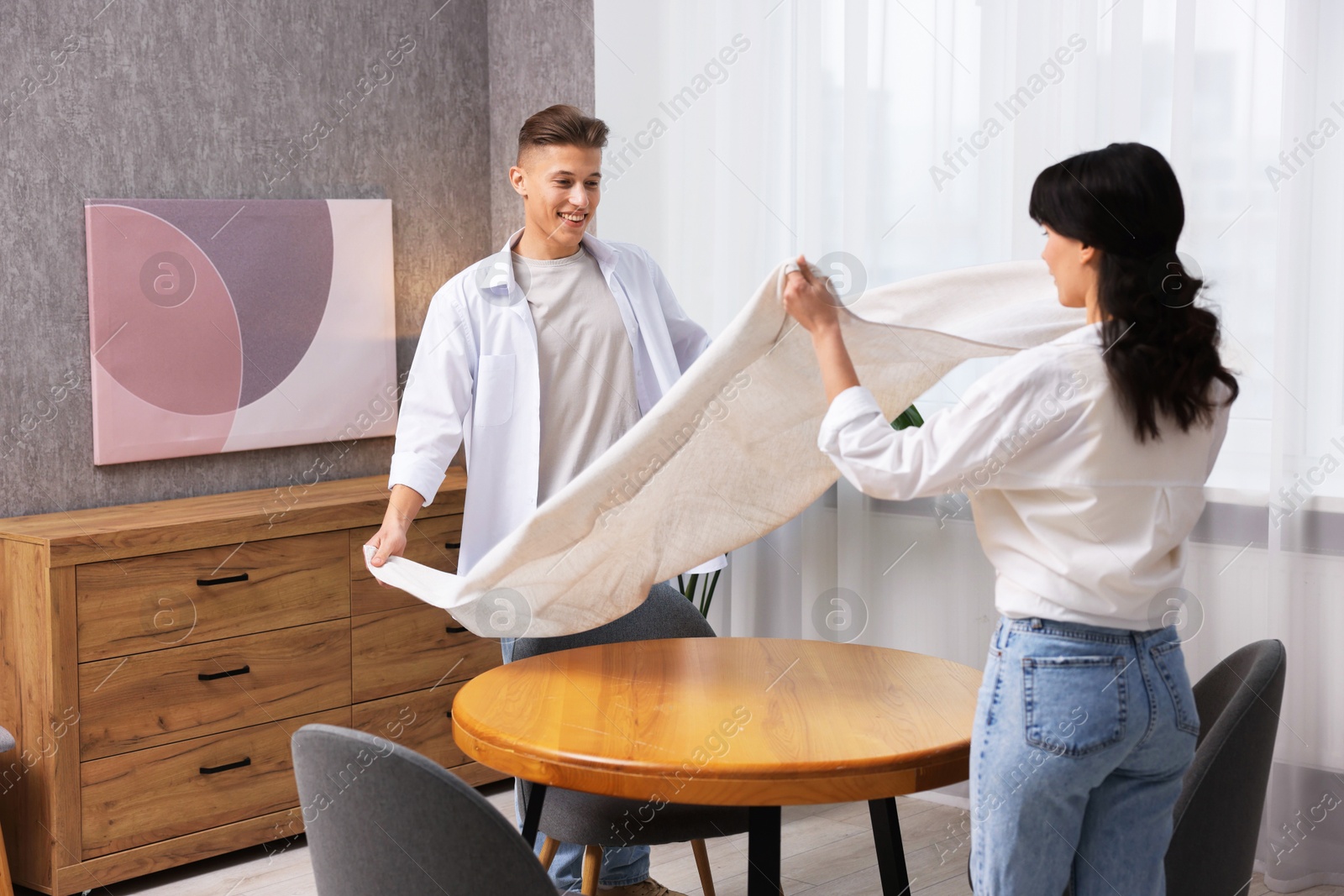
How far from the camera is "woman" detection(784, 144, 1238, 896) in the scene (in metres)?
1.47

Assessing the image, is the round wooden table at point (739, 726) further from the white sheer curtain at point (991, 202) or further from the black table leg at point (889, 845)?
the white sheer curtain at point (991, 202)

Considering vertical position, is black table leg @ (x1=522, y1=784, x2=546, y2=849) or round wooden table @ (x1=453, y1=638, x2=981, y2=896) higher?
round wooden table @ (x1=453, y1=638, x2=981, y2=896)

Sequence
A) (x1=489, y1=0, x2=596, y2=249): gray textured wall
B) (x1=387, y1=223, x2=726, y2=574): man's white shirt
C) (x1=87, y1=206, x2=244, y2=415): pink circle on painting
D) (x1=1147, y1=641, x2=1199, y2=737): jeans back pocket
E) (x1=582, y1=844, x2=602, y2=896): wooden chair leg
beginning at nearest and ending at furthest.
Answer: (x1=1147, y1=641, x2=1199, y2=737): jeans back pocket
(x1=582, y1=844, x2=602, y2=896): wooden chair leg
(x1=387, y1=223, x2=726, y2=574): man's white shirt
(x1=87, y1=206, x2=244, y2=415): pink circle on painting
(x1=489, y1=0, x2=596, y2=249): gray textured wall

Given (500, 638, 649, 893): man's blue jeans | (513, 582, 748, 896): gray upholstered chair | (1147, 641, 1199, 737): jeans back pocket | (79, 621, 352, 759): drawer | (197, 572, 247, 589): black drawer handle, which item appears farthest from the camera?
(197, 572, 247, 589): black drawer handle

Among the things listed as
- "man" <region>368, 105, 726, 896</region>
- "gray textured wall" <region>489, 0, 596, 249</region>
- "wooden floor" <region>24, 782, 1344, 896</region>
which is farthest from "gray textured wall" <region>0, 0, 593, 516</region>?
"man" <region>368, 105, 726, 896</region>

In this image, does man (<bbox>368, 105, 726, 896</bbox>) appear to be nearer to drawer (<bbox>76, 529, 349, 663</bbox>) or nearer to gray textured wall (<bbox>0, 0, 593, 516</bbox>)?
drawer (<bbox>76, 529, 349, 663</bbox>)

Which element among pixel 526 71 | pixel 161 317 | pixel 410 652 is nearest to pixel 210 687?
pixel 410 652

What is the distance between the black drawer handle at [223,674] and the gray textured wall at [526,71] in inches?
69.9

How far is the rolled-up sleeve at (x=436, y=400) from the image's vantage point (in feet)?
8.66

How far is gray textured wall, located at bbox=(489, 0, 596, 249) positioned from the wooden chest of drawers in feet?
4.16

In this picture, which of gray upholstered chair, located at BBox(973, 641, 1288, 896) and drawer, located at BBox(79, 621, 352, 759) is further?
drawer, located at BBox(79, 621, 352, 759)

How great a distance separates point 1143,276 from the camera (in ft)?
4.94

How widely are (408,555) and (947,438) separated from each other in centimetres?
233

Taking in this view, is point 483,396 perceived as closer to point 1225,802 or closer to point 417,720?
point 417,720
